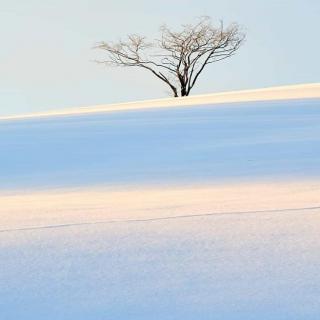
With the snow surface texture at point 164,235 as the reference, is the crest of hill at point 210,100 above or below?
below

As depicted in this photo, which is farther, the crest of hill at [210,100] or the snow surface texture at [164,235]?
the crest of hill at [210,100]

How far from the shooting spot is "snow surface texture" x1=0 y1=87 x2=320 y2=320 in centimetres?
163

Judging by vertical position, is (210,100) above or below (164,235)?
below

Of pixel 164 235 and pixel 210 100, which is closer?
pixel 164 235

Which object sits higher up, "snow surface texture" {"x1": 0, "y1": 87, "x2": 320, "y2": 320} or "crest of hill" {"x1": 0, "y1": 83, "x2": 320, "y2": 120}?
"snow surface texture" {"x1": 0, "y1": 87, "x2": 320, "y2": 320}

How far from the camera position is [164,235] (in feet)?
6.95

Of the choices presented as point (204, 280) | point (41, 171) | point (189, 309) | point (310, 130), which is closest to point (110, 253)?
point (204, 280)

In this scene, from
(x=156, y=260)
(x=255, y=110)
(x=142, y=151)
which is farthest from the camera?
(x=255, y=110)

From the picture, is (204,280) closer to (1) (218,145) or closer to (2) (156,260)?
(2) (156,260)

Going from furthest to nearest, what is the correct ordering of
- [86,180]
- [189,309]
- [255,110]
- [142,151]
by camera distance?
[255,110] → [142,151] → [86,180] → [189,309]

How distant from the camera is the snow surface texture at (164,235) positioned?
1.63 metres

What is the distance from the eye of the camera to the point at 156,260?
190 centimetres

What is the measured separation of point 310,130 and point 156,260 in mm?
3468

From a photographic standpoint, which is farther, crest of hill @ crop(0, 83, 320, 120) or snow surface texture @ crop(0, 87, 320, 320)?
crest of hill @ crop(0, 83, 320, 120)
